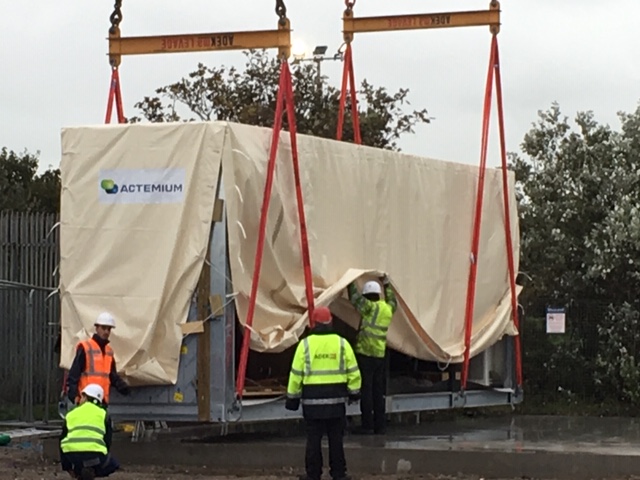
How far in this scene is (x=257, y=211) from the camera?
14.5 metres

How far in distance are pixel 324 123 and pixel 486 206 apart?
10.7 metres

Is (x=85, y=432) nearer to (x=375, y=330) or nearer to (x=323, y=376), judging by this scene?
(x=323, y=376)

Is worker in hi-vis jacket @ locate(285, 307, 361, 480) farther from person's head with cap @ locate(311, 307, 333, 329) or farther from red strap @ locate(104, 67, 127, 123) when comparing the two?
red strap @ locate(104, 67, 127, 123)

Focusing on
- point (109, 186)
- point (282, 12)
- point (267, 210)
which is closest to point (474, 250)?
point (267, 210)

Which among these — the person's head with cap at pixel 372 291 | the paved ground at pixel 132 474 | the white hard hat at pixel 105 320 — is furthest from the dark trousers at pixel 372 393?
the white hard hat at pixel 105 320

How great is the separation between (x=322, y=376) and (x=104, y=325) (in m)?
2.29

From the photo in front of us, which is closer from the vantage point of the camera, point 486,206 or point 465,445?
point 465,445

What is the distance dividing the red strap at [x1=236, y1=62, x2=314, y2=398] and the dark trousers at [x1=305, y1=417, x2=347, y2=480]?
1066mm

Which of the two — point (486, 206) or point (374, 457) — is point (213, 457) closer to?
point (374, 457)

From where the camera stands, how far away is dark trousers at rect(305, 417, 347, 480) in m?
13.5

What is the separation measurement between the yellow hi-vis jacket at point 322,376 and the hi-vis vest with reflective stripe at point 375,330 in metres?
2.35

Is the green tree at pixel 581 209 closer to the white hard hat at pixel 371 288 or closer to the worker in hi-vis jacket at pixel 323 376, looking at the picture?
the white hard hat at pixel 371 288

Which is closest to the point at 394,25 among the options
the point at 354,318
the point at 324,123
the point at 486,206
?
the point at 486,206

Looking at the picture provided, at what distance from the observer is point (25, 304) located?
1905 cm
